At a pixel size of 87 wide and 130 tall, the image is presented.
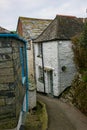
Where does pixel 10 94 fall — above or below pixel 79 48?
below

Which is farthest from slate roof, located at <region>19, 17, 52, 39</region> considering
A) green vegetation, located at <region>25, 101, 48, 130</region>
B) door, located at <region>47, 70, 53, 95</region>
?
green vegetation, located at <region>25, 101, 48, 130</region>

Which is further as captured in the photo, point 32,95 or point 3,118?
point 32,95

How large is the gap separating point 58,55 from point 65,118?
6832 mm

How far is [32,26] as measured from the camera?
25516 mm

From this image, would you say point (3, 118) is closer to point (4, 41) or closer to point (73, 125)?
point (4, 41)

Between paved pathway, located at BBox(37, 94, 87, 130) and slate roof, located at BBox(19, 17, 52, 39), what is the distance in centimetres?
1096

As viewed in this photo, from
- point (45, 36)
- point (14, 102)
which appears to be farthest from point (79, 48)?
point (14, 102)

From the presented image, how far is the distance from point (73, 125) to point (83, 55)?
5.10m

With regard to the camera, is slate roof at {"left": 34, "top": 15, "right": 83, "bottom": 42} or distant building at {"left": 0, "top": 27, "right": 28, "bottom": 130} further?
slate roof at {"left": 34, "top": 15, "right": 83, "bottom": 42}

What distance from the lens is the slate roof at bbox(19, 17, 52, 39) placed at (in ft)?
80.5

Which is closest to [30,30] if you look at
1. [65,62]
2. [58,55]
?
[58,55]

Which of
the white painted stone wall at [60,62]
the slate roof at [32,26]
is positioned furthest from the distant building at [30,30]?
the white painted stone wall at [60,62]

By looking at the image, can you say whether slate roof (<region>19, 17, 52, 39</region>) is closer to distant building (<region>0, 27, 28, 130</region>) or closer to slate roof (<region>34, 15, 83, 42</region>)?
slate roof (<region>34, 15, 83, 42</region>)

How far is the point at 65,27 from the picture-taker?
64.4ft
